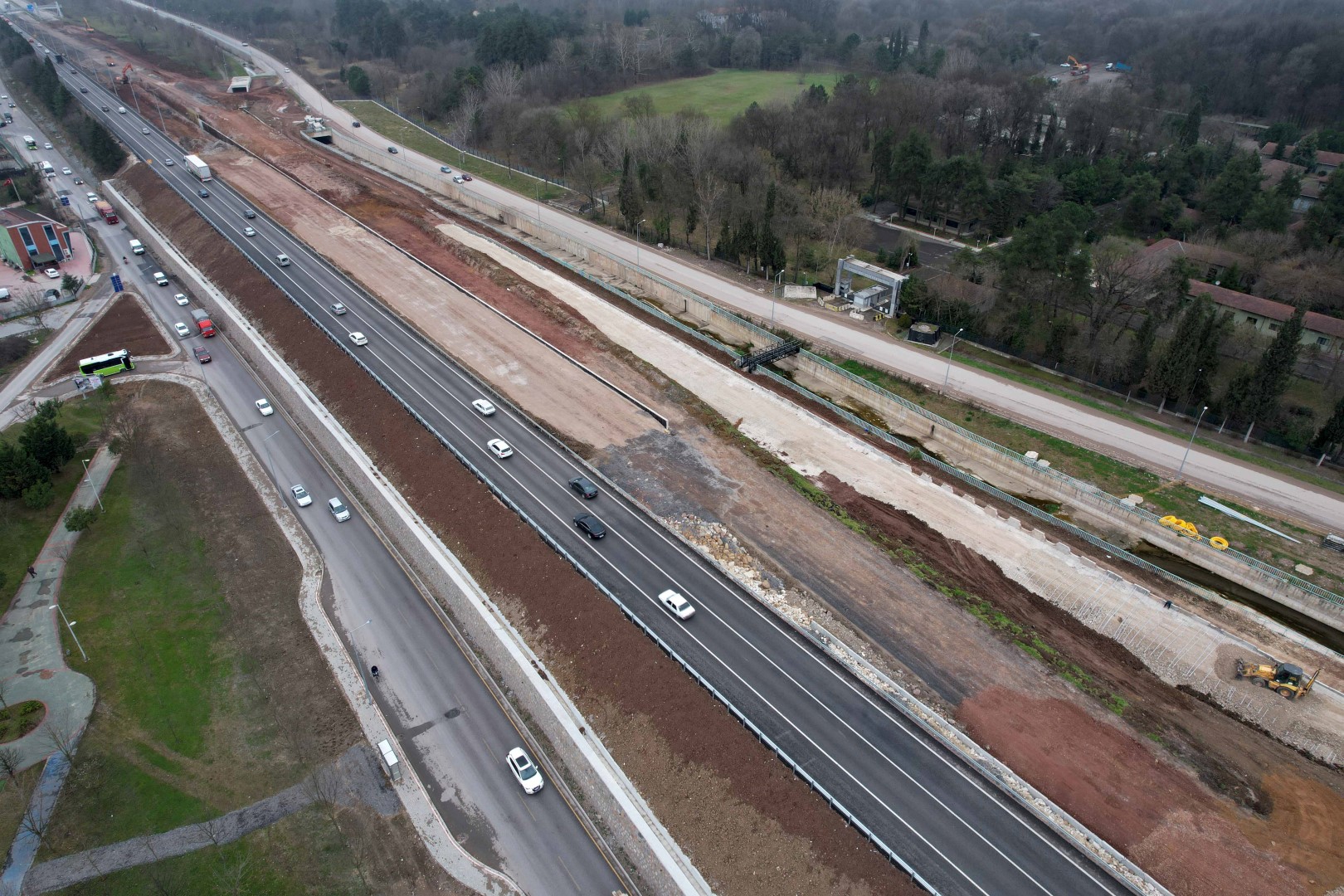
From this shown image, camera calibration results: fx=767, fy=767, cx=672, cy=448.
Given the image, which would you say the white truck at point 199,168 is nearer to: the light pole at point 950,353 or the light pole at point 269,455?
the light pole at point 269,455

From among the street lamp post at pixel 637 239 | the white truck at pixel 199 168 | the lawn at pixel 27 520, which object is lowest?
the lawn at pixel 27 520

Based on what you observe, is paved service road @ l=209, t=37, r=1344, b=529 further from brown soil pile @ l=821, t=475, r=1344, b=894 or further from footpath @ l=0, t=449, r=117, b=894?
footpath @ l=0, t=449, r=117, b=894

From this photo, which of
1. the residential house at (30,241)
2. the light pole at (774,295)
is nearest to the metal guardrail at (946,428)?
the light pole at (774,295)

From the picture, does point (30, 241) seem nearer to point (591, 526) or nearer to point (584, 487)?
point (584, 487)

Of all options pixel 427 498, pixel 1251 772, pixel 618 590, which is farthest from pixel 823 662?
pixel 427 498

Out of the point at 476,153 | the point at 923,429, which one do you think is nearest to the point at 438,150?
the point at 476,153

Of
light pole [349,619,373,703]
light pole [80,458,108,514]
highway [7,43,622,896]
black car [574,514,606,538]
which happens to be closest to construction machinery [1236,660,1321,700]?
highway [7,43,622,896]
